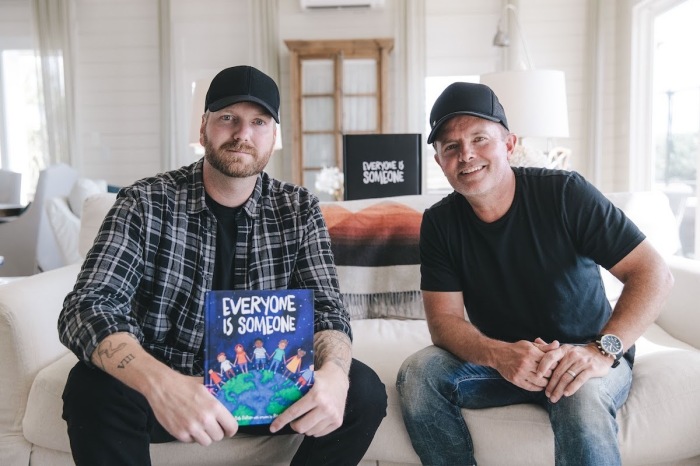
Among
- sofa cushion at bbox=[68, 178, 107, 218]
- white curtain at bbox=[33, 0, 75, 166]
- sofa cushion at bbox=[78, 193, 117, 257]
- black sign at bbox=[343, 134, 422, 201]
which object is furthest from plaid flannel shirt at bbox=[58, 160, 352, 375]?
white curtain at bbox=[33, 0, 75, 166]

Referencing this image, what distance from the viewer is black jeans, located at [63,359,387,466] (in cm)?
111

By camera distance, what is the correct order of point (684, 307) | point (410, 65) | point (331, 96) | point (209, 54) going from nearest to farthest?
point (684, 307) < point (331, 96) < point (410, 65) < point (209, 54)

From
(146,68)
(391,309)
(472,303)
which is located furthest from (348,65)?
(472,303)

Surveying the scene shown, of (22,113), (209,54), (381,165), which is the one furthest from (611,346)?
(22,113)

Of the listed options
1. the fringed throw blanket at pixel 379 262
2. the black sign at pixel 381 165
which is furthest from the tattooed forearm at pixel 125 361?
the black sign at pixel 381 165

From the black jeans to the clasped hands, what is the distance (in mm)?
305

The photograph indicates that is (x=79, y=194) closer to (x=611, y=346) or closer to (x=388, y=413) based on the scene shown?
(x=388, y=413)

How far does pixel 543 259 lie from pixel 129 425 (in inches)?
37.8

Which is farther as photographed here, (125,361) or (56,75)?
(56,75)

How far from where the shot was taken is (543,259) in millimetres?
1363

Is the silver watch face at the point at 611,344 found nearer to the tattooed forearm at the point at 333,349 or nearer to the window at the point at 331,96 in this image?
the tattooed forearm at the point at 333,349

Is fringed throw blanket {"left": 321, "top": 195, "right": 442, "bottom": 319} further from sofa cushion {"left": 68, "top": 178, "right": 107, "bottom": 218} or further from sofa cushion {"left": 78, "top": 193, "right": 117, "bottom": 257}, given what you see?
sofa cushion {"left": 68, "top": 178, "right": 107, "bottom": 218}

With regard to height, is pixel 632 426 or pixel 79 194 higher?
pixel 79 194

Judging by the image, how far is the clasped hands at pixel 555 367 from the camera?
1.20 metres
